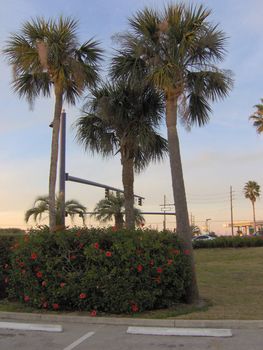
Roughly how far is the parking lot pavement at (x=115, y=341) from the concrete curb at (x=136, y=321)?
0.28m

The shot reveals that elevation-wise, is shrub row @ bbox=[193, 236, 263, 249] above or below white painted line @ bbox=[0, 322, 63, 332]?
above

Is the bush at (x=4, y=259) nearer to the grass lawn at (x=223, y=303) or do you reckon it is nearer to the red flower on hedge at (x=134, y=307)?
the grass lawn at (x=223, y=303)

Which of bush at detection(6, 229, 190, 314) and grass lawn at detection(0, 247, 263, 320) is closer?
grass lawn at detection(0, 247, 263, 320)

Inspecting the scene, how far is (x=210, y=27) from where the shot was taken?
463 inches

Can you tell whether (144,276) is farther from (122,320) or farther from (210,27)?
(210,27)

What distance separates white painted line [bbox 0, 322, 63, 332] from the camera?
8273mm

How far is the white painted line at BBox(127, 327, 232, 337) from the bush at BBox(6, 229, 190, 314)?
1247mm

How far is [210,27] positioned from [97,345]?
324 inches

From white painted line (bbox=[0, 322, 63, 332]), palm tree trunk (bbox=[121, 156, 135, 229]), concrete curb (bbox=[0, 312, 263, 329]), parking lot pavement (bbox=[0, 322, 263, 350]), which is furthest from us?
palm tree trunk (bbox=[121, 156, 135, 229])

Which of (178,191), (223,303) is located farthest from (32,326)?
(178,191)

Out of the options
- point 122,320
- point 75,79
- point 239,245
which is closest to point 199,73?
point 75,79

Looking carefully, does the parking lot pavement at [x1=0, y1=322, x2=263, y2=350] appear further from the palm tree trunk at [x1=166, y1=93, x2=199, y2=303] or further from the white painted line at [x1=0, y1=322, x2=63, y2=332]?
the palm tree trunk at [x1=166, y1=93, x2=199, y2=303]

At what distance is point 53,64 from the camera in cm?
1417

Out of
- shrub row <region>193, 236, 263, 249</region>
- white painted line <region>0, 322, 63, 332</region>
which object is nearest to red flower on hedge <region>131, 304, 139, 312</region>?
white painted line <region>0, 322, 63, 332</region>
